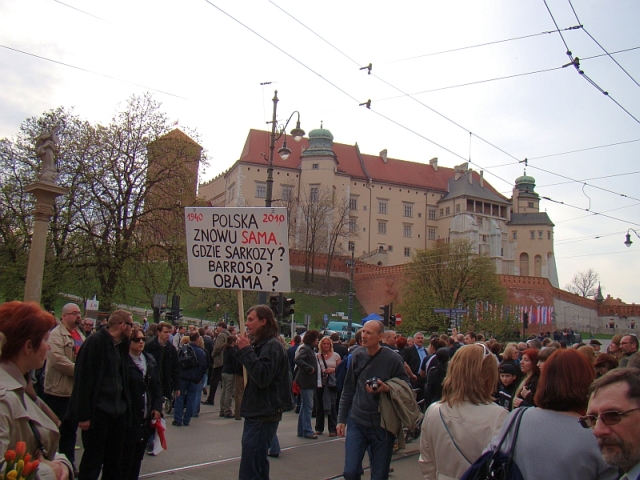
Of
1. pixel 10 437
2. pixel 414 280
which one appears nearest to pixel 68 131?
pixel 10 437

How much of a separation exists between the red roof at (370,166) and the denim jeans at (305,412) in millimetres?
70653

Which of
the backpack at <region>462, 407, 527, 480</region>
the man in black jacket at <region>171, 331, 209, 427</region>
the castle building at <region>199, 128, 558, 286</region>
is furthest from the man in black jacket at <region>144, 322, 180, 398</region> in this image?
the castle building at <region>199, 128, 558, 286</region>

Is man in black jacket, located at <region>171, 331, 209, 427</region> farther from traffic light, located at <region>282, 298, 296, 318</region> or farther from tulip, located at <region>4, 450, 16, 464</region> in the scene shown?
tulip, located at <region>4, 450, 16, 464</region>

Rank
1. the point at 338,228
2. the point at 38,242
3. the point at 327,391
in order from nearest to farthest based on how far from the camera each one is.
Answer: the point at 327,391 → the point at 38,242 → the point at 338,228

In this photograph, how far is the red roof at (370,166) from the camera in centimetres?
8188

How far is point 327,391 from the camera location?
11.3 m

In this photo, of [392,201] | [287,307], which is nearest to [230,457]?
[287,307]

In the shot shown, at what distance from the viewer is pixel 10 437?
2.72m

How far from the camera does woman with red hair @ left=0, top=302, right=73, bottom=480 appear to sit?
8.99 feet

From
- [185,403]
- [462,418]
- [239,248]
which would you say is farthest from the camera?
[185,403]

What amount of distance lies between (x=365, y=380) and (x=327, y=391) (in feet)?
18.6

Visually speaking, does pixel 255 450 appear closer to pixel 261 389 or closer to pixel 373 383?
pixel 261 389

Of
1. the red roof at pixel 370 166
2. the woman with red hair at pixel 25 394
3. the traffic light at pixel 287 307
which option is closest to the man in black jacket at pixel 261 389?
the woman with red hair at pixel 25 394

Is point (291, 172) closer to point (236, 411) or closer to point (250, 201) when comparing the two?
point (250, 201)
